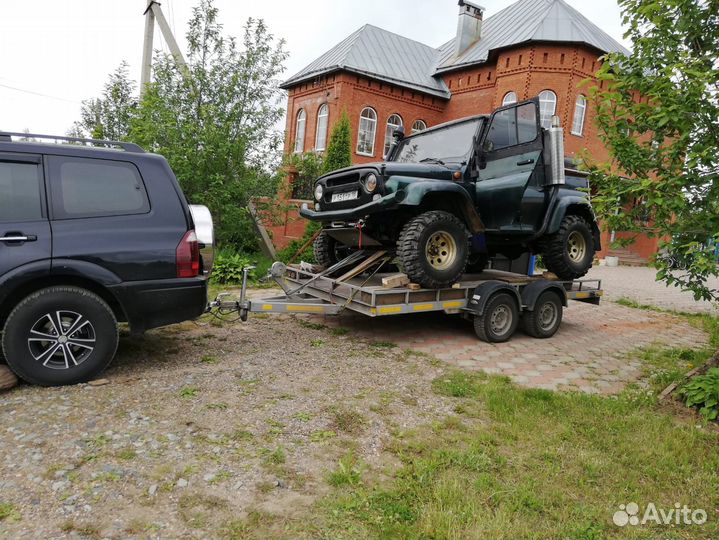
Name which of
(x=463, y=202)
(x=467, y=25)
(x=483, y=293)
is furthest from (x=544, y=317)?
(x=467, y=25)

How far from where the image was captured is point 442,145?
22.5ft

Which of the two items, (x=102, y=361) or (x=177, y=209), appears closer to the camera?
(x=102, y=361)

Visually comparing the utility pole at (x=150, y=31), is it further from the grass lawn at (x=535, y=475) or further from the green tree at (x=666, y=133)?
the grass lawn at (x=535, y=475)

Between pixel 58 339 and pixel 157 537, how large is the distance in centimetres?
225

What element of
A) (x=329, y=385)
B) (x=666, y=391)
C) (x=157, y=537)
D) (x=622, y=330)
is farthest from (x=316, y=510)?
(x=622, y=330)

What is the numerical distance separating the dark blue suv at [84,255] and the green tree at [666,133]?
4011 millimetres

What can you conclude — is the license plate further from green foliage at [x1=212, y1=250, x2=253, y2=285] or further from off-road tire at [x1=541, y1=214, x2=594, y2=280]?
green foliage at [x1=212, y1=250, x2=253, y2=285]

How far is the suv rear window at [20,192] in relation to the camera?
12.5ft

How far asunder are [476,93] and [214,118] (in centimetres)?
1842

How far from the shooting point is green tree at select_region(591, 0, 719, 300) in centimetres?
406

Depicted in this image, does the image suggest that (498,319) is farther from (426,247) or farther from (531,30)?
(531,30)

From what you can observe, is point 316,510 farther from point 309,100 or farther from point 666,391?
point 309,100

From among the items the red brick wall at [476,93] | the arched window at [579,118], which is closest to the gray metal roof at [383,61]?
the red brick wall at [476,93]

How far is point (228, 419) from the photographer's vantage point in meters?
3.51
